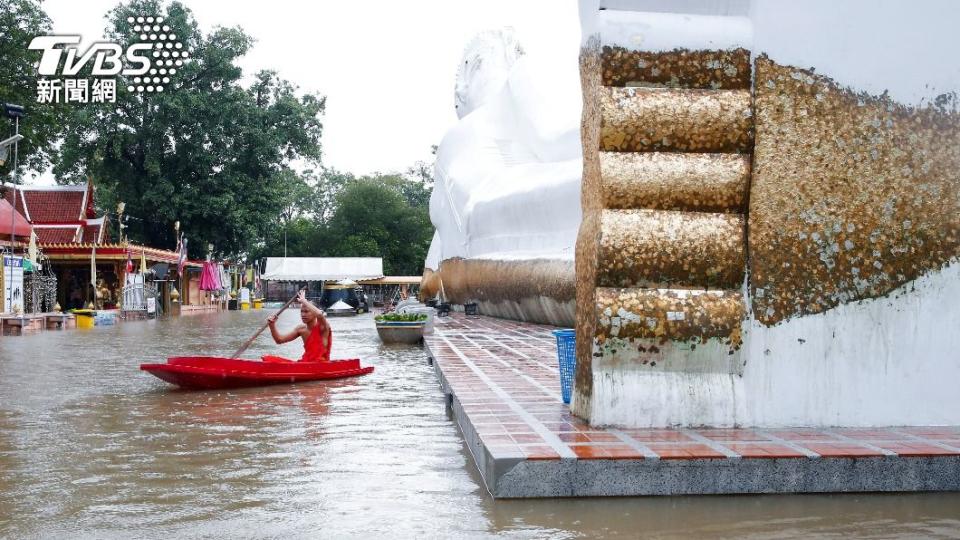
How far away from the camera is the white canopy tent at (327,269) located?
44.7m

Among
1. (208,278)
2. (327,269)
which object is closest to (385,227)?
(327,269)

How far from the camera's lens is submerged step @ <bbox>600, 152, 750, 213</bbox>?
5.33 meters

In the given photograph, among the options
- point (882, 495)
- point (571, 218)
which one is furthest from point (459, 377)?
point (571, 218)

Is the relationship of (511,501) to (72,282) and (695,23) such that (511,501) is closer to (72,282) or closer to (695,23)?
(695,23)

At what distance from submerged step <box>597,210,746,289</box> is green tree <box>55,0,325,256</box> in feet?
91.6

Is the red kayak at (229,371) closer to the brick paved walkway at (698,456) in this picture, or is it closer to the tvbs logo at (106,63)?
the brick paved walkway at (698,456)

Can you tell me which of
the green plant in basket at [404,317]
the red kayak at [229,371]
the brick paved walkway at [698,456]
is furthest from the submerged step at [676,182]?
the green plant in basket at [404,317]

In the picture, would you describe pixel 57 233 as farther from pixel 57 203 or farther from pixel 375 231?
pixel 375 231

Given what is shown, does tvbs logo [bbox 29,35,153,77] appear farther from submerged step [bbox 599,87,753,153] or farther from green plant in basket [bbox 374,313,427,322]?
submerged step [bbox 599,87,753,153]

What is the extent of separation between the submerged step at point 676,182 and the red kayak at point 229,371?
4.87 meters

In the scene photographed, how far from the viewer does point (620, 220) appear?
5.30 metres

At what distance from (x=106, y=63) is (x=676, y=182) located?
24110 mm

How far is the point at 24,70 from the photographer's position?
72.5ft

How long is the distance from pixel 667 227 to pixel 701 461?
4.56 feet
